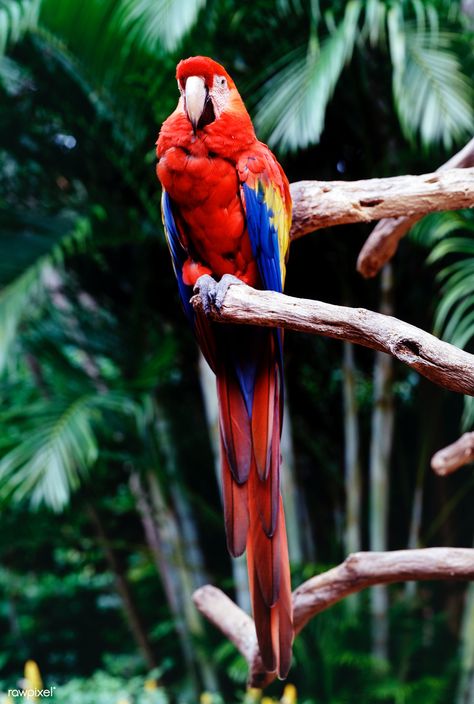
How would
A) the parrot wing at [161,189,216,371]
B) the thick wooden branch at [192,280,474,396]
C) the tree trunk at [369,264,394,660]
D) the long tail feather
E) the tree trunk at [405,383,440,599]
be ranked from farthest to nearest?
1. the tree trunk at [405,383,440,599]
2. the tree trunk at [369,264,394,660]
3. the parrot wing at [161,189,216,371]
4. the long tail feather
5. the thick wooden branch at [192,280,474,396]

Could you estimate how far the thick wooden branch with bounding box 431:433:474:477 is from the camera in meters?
0.92

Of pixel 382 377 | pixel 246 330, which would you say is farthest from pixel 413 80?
pixel 246 330

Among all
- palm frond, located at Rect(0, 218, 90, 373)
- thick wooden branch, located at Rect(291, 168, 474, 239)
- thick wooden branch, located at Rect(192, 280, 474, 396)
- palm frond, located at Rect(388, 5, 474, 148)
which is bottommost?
palm frond, located at Rect(0, 218, 90, 373)

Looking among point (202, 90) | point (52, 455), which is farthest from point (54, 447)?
point (202, 90)

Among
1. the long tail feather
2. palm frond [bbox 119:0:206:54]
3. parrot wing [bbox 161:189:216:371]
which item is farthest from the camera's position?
palm frond [bbox 119:0:206:54]

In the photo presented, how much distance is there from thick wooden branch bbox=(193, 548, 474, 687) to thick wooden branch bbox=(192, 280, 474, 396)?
313 mm

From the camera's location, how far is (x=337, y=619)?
190 centimetres

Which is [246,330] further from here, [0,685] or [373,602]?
[0,685]

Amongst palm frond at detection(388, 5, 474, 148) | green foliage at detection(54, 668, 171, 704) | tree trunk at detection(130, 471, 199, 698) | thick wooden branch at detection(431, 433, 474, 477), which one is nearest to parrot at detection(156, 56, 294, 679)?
thick wooden branch at detection(431, 433, 474, 477)

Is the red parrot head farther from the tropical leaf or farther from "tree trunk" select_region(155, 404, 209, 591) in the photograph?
"tree trunk" select_region(155, 404, 209, 591)

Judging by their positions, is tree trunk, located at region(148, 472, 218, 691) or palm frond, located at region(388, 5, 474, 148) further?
tree trunk, located at region(148, 472, 218, 691)

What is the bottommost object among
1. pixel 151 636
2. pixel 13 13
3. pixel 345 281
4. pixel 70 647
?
pixel 70 647

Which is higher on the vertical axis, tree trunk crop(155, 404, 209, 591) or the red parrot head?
the red parrot head

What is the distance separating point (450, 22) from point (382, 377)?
878 millimetres
